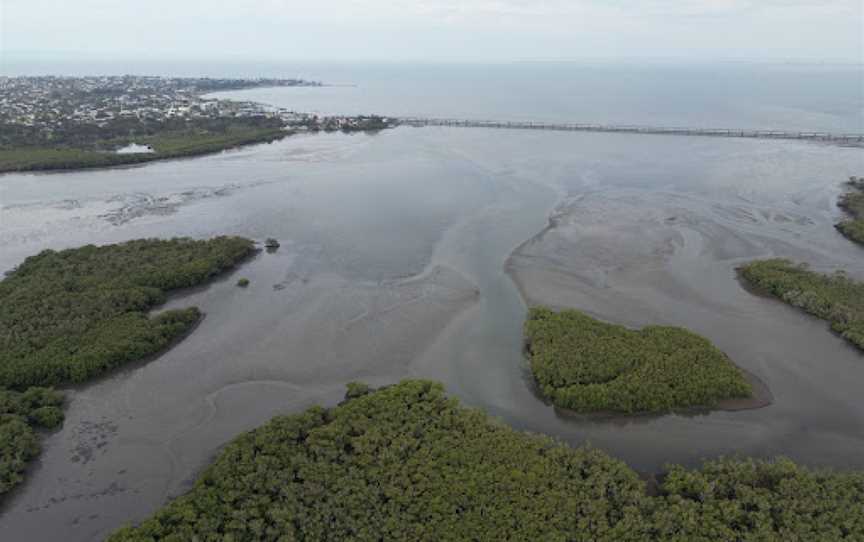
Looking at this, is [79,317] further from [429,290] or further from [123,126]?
[123,126]

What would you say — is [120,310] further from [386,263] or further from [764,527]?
[764,527]

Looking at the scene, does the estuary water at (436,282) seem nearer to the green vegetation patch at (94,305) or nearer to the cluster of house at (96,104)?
the green vegetation patch at (94,305)

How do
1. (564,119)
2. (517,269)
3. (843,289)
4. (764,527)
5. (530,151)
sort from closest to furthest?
(764,527) → (843,289) → (517,269) → (530,151) → (564,119)

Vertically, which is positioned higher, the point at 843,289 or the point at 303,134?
the point at 303,134

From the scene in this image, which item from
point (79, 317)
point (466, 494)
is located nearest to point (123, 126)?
point (79, 317)

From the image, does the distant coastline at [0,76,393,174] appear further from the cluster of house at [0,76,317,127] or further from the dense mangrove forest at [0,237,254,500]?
the dense mangrove forest at [0,237,254,500]

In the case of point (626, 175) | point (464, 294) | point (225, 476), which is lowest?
point (225, 476)

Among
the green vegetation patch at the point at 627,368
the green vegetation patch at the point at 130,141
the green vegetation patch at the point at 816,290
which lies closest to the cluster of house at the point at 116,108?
the green vegetation patch at the point at 130,141

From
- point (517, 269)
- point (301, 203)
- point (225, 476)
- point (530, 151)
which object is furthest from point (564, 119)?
point (225, 476)
